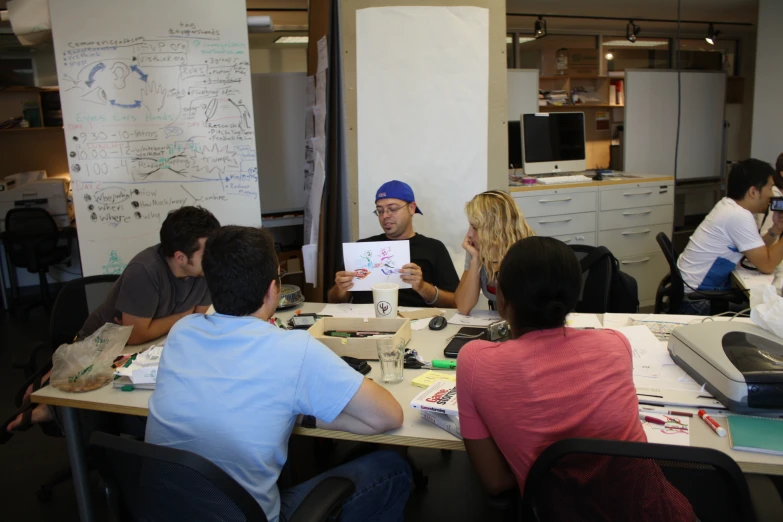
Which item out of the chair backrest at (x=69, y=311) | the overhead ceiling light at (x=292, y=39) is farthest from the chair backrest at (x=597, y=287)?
the overhead ceiling light at (x=292, y=39)

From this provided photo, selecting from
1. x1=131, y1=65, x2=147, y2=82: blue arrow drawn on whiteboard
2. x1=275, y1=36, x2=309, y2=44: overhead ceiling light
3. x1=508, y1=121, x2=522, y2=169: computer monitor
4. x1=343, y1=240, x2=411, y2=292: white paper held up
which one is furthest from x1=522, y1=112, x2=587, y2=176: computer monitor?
x1=275, y1=36, x2=309, y2=44: overhead ceiling light

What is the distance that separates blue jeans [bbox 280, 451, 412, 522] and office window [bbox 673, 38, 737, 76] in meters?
7.93

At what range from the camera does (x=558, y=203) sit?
456 cm

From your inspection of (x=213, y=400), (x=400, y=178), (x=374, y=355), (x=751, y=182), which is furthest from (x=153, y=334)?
(x=751, y=182)

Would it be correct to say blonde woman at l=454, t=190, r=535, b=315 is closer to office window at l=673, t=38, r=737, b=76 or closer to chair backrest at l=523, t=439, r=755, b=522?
chair backrest at l=523, t=439, r=755, b=522

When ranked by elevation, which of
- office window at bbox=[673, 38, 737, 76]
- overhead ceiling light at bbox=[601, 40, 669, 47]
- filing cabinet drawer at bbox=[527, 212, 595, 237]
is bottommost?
filing cabinet drawer at bbox=[527, 212, 595, 237]

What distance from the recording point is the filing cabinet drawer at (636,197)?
15.4 feet

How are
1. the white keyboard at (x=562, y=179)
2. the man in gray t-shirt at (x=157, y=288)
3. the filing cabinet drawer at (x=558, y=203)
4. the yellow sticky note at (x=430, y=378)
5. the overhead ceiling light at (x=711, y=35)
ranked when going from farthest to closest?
the overhead ceiling light at (x=711, y=35), the white keyboard at (x=562, y=179), the filing cabinet drawer at (x=558, y=203), the man in gray t-shirt at (x=157, y=288), the yellow sticky note at (x=430, y=378)

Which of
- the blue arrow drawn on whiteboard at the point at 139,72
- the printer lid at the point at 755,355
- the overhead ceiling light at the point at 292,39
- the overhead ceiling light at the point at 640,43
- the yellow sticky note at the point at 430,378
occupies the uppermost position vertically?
the overhead ceiling light at the point at 292,39

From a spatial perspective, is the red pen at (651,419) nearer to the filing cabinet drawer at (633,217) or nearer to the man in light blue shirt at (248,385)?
the man in light blue shirt at (248,385)

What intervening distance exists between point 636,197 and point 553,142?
784 mm

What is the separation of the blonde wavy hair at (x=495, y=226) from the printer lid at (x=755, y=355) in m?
0.94

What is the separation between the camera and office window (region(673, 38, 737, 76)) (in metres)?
7.99

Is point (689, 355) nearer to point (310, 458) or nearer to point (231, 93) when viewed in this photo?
point (310, 458)
